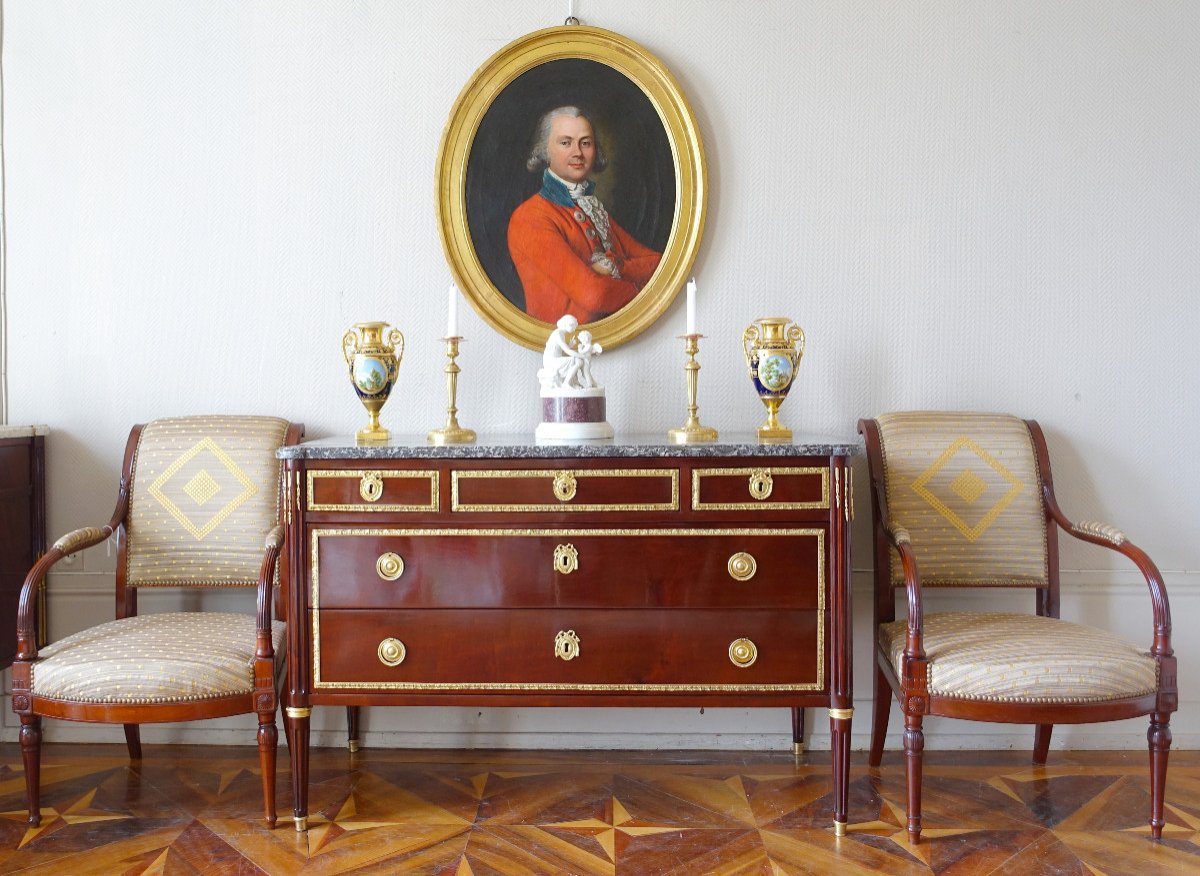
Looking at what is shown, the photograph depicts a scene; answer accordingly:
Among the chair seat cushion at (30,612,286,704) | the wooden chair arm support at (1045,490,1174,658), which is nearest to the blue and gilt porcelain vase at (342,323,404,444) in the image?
the chair seat cushion at (30,612,286,704)

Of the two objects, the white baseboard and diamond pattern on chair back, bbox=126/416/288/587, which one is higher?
diamond pattern on chair back, bbox=126/416/288/587

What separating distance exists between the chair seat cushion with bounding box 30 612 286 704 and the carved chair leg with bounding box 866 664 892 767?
184 centimetres

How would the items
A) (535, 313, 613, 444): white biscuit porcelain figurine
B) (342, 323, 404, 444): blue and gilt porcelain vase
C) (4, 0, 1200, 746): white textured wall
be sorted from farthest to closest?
(4, 0, 1200, 746): white textured wall, (342, 323, 404, 444): blue and gilt porcelain vase, (535, 313, 613, 444): white biscuit porcelain figurine

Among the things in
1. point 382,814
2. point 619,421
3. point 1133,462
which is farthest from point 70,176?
point 1133,462

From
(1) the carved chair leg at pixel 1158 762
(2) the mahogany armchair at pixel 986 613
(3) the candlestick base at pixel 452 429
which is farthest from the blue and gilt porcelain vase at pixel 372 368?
(1) the carved chair leg at pixel 1158 762

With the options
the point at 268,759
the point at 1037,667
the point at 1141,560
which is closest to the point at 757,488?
the point at 1037,667

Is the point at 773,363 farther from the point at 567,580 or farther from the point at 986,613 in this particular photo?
the point at 986,613

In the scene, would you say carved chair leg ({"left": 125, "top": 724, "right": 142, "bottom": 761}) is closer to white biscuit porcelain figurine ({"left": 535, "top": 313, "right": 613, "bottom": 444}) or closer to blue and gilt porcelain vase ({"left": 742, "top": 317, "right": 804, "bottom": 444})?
white biscuit porcelain figurine ({"left": 535, "top": 313, "right": 613, "bottom": 444})

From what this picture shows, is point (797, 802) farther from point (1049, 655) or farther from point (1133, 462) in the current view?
point (1133, 462)

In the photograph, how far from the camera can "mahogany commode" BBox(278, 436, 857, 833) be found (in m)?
2.50

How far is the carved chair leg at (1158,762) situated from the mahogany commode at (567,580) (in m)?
0.81

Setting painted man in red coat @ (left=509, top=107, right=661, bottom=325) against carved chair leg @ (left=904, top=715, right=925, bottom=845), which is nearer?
carved chair leg @ (left=904, top=715, right=925, bottom=845)

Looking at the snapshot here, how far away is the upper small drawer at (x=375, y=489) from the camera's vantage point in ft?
8.26

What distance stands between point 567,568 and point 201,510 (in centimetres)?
129
